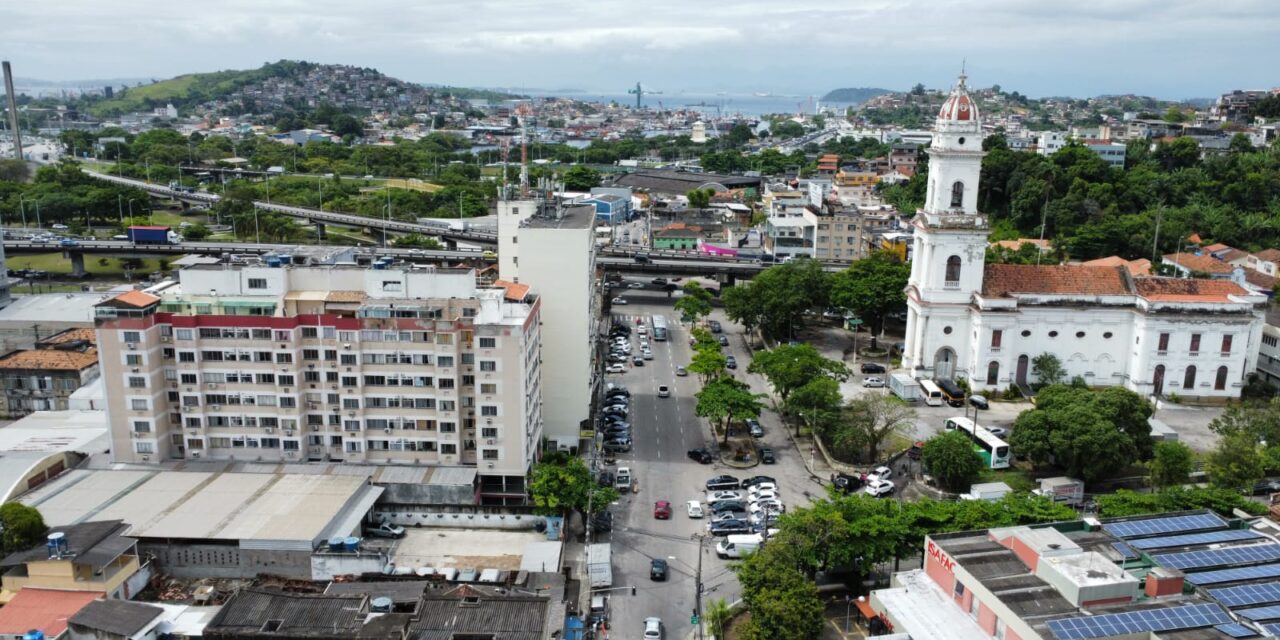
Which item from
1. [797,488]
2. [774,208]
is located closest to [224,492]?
[797,488]

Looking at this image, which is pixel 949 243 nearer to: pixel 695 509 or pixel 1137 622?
pixel 695 509

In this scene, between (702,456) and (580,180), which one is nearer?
(702,456)

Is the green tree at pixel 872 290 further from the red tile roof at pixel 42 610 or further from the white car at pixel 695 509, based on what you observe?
the red tile roof at pixel 42 610

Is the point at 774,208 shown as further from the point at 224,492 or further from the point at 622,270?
the point at 224,492

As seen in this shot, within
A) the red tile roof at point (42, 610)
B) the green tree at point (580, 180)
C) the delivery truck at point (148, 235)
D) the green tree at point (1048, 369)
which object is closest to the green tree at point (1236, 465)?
the green tree at point (1048, 369)

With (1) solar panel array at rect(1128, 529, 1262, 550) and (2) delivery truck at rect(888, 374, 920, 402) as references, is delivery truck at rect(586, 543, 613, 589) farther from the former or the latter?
(2) delivery truck at rect(888, 374, 920, 402)

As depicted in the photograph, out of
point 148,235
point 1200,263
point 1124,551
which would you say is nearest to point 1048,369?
point 1124,551
